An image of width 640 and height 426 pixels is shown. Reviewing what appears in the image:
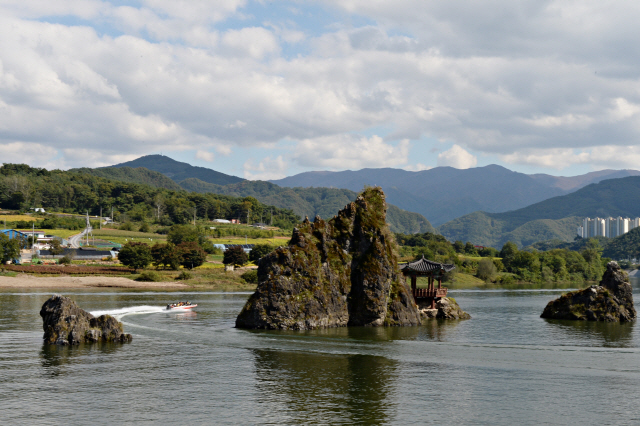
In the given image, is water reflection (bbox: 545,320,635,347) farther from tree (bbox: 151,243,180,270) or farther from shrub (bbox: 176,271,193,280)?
tree (bbox: 151,243,180,270)

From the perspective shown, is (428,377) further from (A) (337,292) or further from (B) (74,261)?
(B) (74,261)

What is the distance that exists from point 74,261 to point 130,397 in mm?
144843

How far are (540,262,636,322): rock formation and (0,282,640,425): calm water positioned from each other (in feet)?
41.3

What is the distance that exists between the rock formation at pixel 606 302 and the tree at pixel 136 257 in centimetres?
10911

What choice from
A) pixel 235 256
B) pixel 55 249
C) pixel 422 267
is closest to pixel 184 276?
pixel 235 256

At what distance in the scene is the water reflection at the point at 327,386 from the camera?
33.6 metres

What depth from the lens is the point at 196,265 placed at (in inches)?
6703

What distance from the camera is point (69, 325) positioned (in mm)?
54219

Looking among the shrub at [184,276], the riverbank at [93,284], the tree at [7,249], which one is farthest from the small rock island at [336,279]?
the tree at [7,249]

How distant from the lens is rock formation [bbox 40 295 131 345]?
53688 mm

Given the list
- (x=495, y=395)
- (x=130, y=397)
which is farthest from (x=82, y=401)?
(x=495, y=395)

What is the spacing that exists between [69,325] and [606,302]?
69.1 m

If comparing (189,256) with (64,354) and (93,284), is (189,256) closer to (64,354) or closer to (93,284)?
(93,284)

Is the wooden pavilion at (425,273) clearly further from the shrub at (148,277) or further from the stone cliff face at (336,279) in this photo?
the shrub at (148,277)
